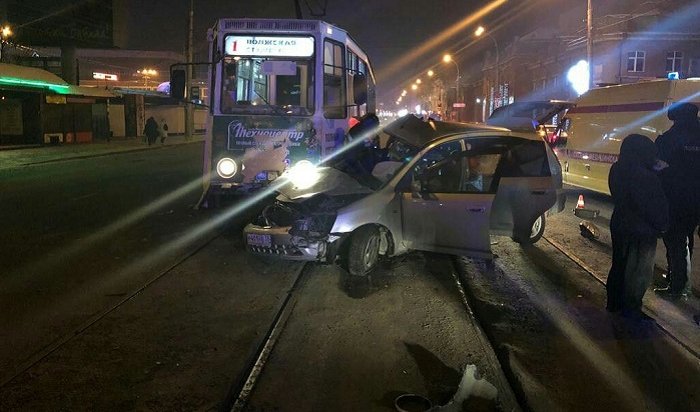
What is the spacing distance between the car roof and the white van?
14.7ft

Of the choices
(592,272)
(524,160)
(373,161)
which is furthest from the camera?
(373,161)

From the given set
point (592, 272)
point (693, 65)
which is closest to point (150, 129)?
point (592, 272)

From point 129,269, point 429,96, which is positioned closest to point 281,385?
point 129,269

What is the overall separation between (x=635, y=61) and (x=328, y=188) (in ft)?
144

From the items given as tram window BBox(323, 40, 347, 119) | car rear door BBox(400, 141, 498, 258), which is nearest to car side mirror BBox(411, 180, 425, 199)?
car rear door BBox(400, 141, 498, 258)

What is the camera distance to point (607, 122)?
12.1 meters

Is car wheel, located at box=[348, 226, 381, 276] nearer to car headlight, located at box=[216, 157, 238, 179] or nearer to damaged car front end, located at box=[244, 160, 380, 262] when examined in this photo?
damaged car front end, located at box=[244, 160, 380, 262]

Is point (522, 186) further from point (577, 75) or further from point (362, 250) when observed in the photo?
point (577, 75)

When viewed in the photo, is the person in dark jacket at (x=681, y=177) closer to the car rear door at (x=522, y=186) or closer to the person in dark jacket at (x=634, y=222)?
the person in dark jacket at (x=634, y=222)

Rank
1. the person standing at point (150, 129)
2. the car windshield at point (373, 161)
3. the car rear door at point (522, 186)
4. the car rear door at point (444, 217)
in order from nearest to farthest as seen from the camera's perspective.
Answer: the car rear door at point (444, 217), the car windshield at point (373, 161), the car rear door at point (522, 186), the person standing at point (150, 129)

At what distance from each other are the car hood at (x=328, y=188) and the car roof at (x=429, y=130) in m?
0.89

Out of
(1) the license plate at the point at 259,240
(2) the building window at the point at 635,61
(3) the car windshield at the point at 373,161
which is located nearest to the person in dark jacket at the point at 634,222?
(3) the car windshield at the point at 373,161

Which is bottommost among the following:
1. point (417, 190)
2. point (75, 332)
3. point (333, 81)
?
point (75, 332)

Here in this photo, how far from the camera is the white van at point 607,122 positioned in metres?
10.6
